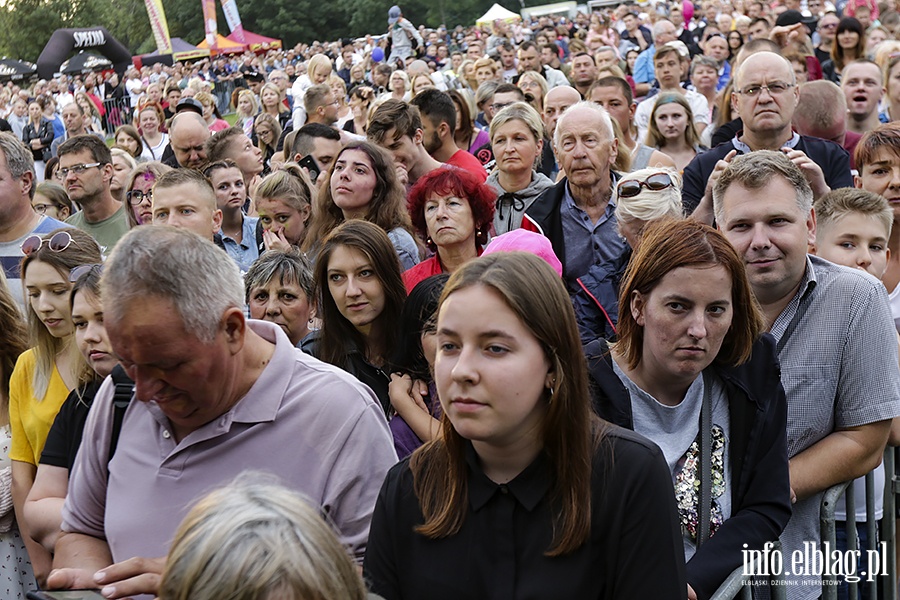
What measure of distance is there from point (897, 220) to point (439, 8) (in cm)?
5738

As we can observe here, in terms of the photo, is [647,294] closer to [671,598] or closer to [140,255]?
[671,598]

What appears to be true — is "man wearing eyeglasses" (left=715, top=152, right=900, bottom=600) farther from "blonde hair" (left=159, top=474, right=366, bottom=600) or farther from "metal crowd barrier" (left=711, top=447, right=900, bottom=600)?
"blonde hair" (left=159, top=474, right=366, bottom=600)

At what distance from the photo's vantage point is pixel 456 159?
7.26 m

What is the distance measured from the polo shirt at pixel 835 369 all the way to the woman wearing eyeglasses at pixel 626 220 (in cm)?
128

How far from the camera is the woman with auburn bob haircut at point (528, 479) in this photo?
2.18 m

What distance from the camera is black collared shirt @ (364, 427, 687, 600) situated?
7.11ft

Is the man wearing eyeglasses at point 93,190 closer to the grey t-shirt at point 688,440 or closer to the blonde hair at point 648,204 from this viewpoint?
the blonde hair at point 648,204

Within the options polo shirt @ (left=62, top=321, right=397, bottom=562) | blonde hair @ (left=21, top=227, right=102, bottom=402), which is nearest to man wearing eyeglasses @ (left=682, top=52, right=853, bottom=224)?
blonde hair @ (left=21, top=227, right=102, bottom=402)

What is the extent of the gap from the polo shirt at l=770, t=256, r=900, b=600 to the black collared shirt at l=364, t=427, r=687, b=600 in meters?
1.19

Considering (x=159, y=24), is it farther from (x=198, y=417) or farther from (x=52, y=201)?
(x=198, y=417)

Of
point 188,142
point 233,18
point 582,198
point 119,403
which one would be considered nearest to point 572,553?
point 119,403

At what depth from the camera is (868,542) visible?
3.52 meters

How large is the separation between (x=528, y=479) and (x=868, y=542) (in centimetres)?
188

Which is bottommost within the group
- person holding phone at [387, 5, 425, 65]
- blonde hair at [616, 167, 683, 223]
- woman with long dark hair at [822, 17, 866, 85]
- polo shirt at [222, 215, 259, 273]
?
polo shirt at [222, 215, 259, 273]
